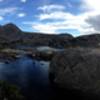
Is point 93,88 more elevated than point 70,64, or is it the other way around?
point 70,64

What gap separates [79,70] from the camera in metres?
64.2

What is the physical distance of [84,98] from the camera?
55.4 metres

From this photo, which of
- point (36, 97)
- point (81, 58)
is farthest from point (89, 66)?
point (36, 97)

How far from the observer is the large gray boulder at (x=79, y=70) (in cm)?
6103

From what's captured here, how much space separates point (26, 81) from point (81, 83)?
15.8 m

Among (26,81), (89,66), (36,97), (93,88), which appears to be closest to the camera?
(36,97)

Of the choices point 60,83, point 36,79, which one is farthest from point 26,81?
point 60,83

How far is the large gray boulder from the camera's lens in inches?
2403

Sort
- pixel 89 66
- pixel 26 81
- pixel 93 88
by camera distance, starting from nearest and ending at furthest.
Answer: pixel 93 88 < pixel 89 66 < pixel 26 81

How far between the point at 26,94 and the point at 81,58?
1846 cm

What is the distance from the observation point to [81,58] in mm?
66000

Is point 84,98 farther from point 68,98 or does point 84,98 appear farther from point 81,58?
point 81,58

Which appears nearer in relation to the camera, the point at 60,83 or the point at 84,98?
the point at 84,98

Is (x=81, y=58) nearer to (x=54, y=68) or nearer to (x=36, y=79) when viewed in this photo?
(x=54, y=68)
